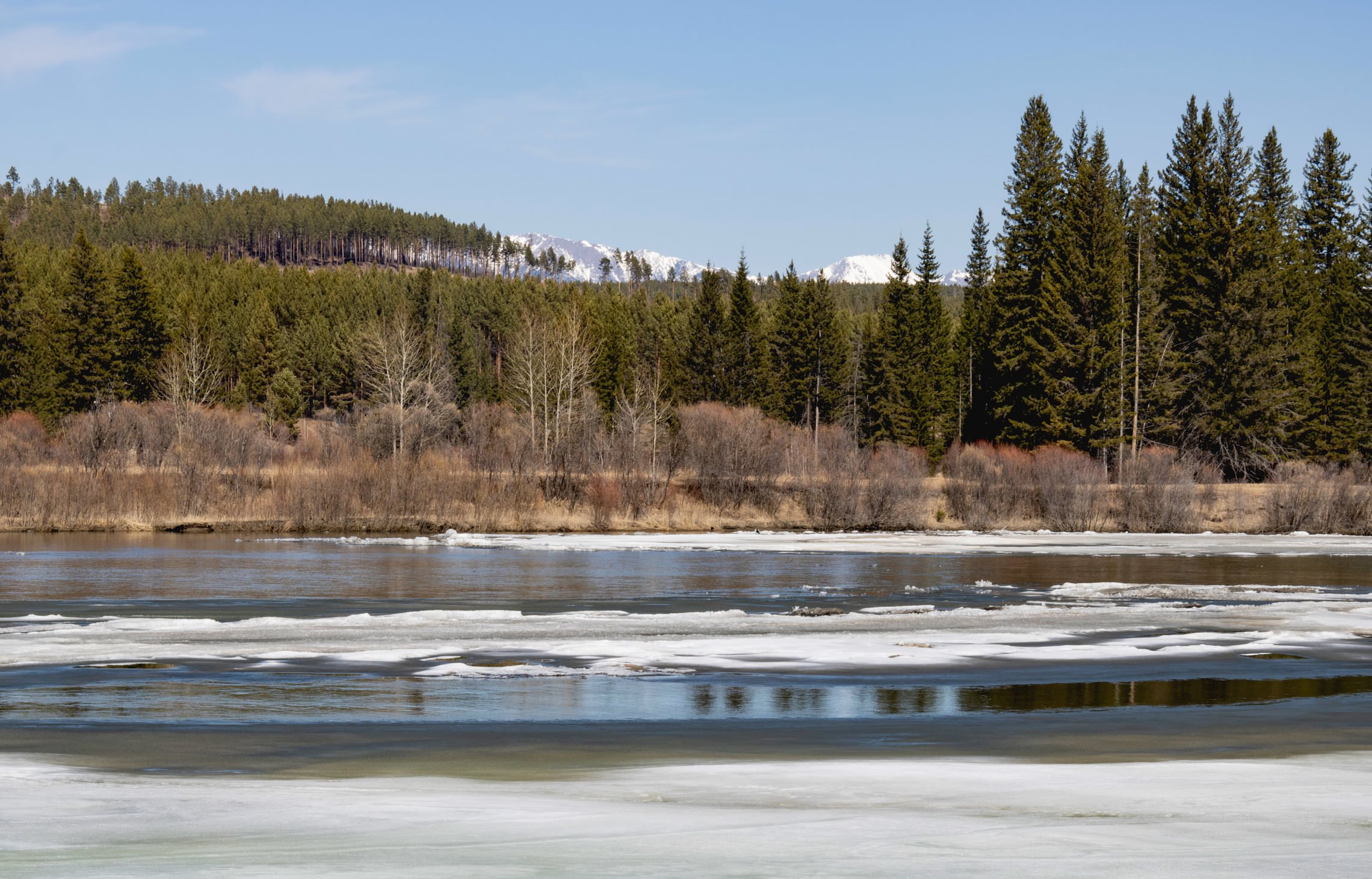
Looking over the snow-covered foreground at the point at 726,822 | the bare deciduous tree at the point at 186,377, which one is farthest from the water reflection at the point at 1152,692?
the bare deciduous tree at the point at 186,377

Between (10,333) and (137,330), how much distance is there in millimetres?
6719

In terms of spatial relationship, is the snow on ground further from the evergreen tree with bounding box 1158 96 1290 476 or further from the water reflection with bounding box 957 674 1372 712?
the evergreen tree with bounding box 1158 96 1290 476

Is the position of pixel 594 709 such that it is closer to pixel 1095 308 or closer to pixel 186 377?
pixel 1095 308

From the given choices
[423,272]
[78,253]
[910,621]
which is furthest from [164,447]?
[423,272]

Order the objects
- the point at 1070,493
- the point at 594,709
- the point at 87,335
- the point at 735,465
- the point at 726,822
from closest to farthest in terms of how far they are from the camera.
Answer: the point at 726,822 → the point at 594,709 → the point at 1070,493 → the point at 735,465 → the point at 87,335

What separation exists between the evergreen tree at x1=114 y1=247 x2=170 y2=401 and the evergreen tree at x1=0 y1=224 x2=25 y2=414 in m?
5.41

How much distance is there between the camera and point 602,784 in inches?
429

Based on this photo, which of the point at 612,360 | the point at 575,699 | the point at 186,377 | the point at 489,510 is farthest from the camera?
the point at 612,360

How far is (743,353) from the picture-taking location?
7869 cm

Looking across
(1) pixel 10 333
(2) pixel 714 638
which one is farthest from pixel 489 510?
(1) pixel 10 333

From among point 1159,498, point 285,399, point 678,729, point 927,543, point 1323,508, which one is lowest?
point 927,543

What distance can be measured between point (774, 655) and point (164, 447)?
46.1m

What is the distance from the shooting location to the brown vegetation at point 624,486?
4900 centimetres

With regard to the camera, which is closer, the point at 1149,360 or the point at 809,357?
the point at 1149,360
